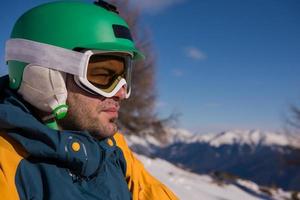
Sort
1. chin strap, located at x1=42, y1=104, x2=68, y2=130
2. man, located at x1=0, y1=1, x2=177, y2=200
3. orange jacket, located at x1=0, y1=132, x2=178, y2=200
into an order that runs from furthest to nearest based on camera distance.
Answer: chin strap, located at x1=42, y1=104, x2=68, y2=130 → man, located at x1=0, y1=1, x2=177, y2=200 → orange jacket, located at x1=0, y1=132, x2=178, y2=200

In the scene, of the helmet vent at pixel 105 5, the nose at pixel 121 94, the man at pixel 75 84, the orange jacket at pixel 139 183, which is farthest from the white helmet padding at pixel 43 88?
the orange jacket at pixel 139 183

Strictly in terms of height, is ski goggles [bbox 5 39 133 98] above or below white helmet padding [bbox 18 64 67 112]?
above

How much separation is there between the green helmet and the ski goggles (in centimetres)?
3

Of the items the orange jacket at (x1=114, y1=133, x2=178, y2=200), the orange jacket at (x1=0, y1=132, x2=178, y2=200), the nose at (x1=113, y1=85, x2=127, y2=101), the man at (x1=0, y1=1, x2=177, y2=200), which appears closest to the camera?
the orange jacket at (x1=0, y1=132, x2=178, y2=200)

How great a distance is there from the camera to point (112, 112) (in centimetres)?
182

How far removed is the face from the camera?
5.73 feet

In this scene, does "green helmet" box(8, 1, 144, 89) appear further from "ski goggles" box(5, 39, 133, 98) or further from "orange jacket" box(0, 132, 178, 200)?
"orange jacket" box(0, 132, 178, 200)

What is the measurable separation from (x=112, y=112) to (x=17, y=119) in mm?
516

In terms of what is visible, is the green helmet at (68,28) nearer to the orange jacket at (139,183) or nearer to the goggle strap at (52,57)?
the goggle strap at (52,57)

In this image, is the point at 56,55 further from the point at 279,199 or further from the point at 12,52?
the point at 279,199

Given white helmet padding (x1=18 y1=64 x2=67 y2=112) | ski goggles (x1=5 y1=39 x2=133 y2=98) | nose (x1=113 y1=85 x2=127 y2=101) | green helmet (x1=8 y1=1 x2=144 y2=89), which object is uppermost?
green helmet (x1=8 y1=1 x2=144 y2=89)

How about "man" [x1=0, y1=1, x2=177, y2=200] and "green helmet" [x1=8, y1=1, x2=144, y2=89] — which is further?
"green helmet" [x1=8, y1=1, x2=144, y2=89]

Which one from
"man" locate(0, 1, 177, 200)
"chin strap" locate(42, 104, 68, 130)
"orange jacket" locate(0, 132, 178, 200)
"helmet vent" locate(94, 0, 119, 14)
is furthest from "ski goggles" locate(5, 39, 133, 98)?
"orange jacket" locate(0, 132, 178, 200)

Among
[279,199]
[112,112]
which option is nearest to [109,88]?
[112,112]
